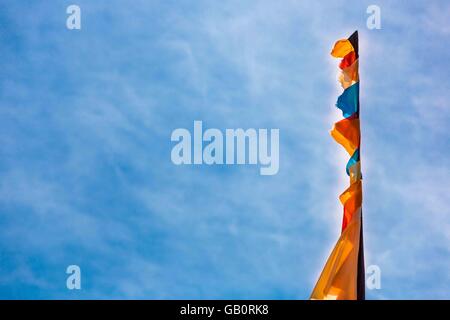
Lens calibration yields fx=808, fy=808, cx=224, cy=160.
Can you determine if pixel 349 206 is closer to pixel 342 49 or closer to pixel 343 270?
pixel 343 270

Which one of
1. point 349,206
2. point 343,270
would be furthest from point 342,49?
point 343,270

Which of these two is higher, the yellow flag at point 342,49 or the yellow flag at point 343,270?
the yellow flag at point 342,49

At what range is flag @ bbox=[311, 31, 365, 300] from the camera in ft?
44.2

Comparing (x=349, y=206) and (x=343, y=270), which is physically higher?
(x=349, y=206)

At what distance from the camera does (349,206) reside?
552 inches

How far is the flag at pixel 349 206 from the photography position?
1348 centimetres

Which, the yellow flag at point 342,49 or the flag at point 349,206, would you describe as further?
the yellow flag at point 342,49

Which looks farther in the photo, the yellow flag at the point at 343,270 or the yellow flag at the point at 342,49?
the yellow flag at the point at 342,49

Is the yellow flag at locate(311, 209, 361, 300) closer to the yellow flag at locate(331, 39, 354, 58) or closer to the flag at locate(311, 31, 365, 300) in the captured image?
the flag at locate(311, 31, 365, 300)

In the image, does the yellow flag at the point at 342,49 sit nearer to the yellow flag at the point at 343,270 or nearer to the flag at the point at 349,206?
the flag at the point at 349,206

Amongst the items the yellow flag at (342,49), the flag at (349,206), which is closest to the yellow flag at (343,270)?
the flag at (349,206)
